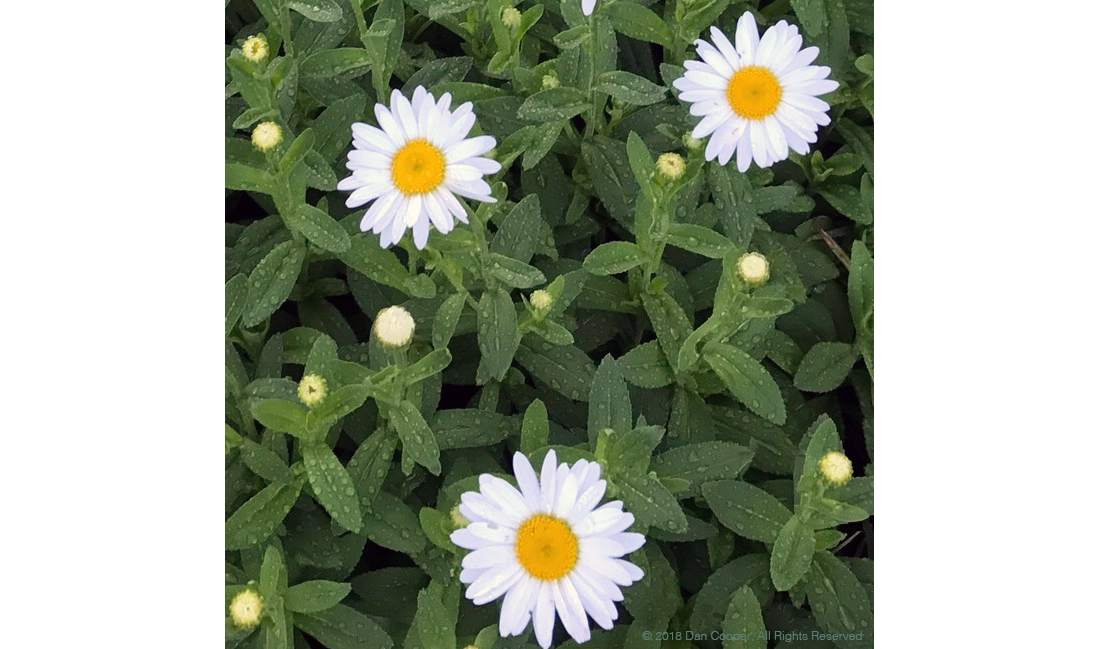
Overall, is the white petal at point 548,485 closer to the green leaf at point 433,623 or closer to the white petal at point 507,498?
the white petal at point 507,498

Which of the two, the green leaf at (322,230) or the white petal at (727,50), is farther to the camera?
the green leaf at (322,230)

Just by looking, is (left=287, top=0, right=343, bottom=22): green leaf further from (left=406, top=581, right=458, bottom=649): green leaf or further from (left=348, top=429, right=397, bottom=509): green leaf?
(left=406, top=581, right=458, bottom=649): green leaf

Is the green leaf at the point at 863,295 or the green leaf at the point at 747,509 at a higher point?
the green leaf at the point at 863,295

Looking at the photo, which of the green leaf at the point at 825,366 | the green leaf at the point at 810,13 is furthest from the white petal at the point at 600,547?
the green leaf at the point at 810,13

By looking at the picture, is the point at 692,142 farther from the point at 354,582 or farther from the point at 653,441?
the point at 354,582

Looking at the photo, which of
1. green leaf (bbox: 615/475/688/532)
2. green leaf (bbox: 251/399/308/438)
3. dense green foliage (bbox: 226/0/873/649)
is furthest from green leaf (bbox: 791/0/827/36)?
green leaf (bbox: 251/399/308/438)

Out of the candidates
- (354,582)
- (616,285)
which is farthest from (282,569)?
(616,285)

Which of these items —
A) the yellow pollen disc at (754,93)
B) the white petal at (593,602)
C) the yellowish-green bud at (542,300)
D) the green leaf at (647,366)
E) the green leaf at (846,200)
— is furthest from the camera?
the green leaf at (846,200)
